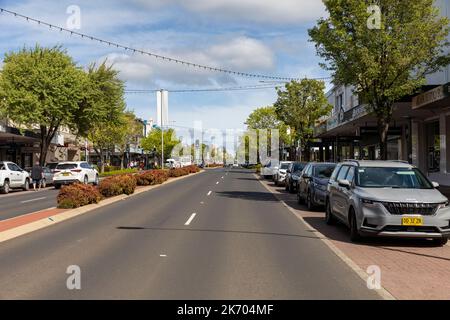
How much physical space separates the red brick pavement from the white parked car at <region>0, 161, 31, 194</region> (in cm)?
2096

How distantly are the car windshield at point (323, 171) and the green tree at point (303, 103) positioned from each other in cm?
2618

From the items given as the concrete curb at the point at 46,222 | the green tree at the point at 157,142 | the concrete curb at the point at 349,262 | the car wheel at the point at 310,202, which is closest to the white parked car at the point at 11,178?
the concrete curb at the point at 46,222

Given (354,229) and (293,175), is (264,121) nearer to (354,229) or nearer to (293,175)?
(293,175)

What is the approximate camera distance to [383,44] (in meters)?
18.1

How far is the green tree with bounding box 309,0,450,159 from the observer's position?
17.9 metres

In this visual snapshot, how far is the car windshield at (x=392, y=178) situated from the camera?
36.8 ft

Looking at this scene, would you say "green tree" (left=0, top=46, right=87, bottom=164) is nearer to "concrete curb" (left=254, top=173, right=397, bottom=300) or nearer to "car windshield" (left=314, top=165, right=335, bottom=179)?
"car windshield" (left=314, top=165, right=335, bottom=179)

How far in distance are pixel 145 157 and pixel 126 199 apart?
316 ft

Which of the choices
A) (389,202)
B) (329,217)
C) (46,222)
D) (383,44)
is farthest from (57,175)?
(389,202)

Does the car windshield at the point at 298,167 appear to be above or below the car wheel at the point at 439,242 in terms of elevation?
above

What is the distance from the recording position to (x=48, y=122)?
119ft

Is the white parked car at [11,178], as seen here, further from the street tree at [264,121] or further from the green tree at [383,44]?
the street tree at [264,121]

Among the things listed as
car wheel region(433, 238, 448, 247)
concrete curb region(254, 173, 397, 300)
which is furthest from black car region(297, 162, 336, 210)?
car wheel region(433, 238, 448, 247)
